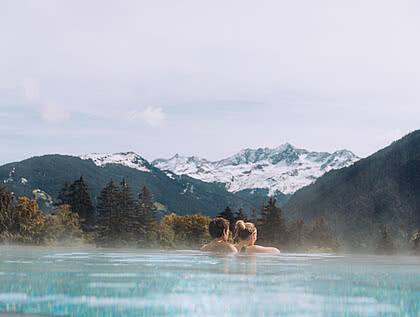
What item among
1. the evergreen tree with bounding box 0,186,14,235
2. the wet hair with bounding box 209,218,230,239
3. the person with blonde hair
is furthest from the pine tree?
the wet hair with bounding box 209,218,230,239

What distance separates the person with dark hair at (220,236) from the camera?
23.4 metres

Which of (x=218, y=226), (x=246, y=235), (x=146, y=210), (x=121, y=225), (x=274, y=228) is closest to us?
(x=218, y=226)

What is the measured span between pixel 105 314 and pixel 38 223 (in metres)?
99.9

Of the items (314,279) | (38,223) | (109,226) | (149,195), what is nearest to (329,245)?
(149,195)

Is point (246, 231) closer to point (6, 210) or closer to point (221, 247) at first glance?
point (221, 247)

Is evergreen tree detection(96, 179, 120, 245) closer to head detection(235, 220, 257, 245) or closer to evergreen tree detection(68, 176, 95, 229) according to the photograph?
evergreen tree detection(68, 176, 95, 229)

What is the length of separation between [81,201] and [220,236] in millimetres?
106862

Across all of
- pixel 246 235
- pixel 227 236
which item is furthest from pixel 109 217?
pixel 246 235

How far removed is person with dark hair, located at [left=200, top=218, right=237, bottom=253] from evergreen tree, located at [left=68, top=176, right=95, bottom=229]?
104746 mm

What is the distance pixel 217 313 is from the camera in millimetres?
7500

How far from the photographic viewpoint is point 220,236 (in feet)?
80.7

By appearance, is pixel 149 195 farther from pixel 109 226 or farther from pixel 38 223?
pixel 38 223

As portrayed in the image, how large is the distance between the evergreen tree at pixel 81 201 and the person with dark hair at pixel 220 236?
344 feet

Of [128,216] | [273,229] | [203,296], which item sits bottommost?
[273,229]
